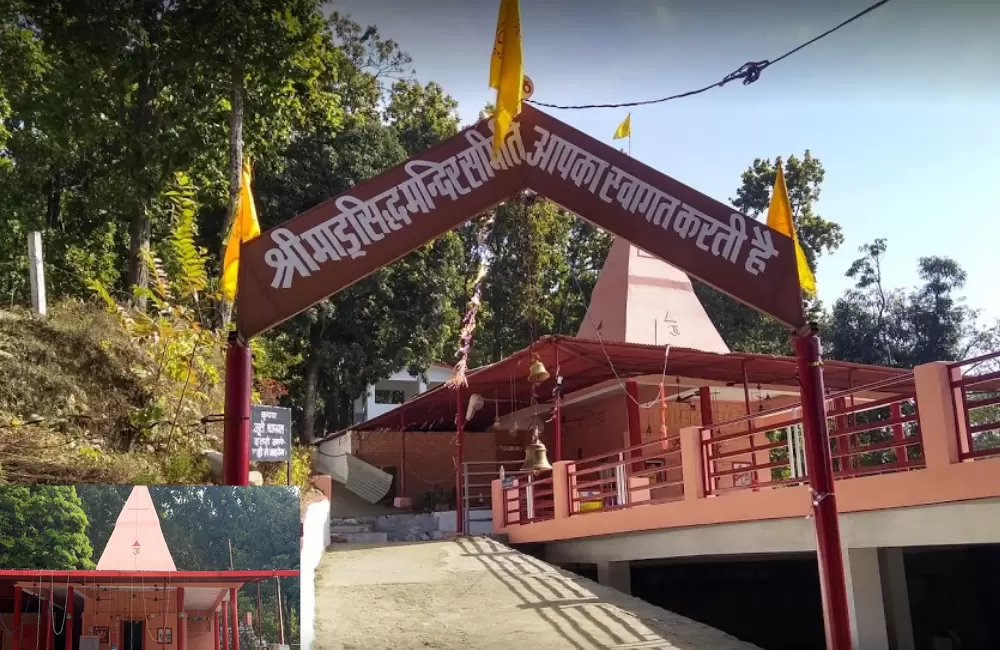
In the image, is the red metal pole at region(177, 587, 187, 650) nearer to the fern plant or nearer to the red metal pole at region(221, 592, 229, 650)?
the red metal pole at region(221, 592, 229, 650)

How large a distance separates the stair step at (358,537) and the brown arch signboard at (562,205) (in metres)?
10.5

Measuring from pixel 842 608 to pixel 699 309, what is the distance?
46.8 ft

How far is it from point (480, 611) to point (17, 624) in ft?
19.8

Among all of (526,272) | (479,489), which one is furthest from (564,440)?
(526,272)

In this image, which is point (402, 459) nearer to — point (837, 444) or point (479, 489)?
point (479, 489)

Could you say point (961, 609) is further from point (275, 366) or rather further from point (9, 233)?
point (9, 233)

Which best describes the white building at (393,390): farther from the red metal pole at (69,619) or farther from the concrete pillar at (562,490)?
the red metal pole at (69,619)

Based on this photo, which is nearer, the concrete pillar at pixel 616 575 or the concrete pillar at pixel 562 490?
the concrete pillar at pixel 616 575

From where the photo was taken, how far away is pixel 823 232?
104 ft

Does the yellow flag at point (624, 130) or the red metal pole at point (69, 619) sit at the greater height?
the yellow flag at point (624, 130)

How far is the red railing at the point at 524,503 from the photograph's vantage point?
14.1 metres

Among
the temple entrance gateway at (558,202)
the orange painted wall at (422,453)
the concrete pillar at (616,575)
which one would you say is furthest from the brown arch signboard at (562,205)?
the orange painted wall at (422,453)

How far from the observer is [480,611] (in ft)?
30.3

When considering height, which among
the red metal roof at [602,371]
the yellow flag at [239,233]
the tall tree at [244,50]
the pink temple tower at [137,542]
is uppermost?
the tall tree at [244,50]
